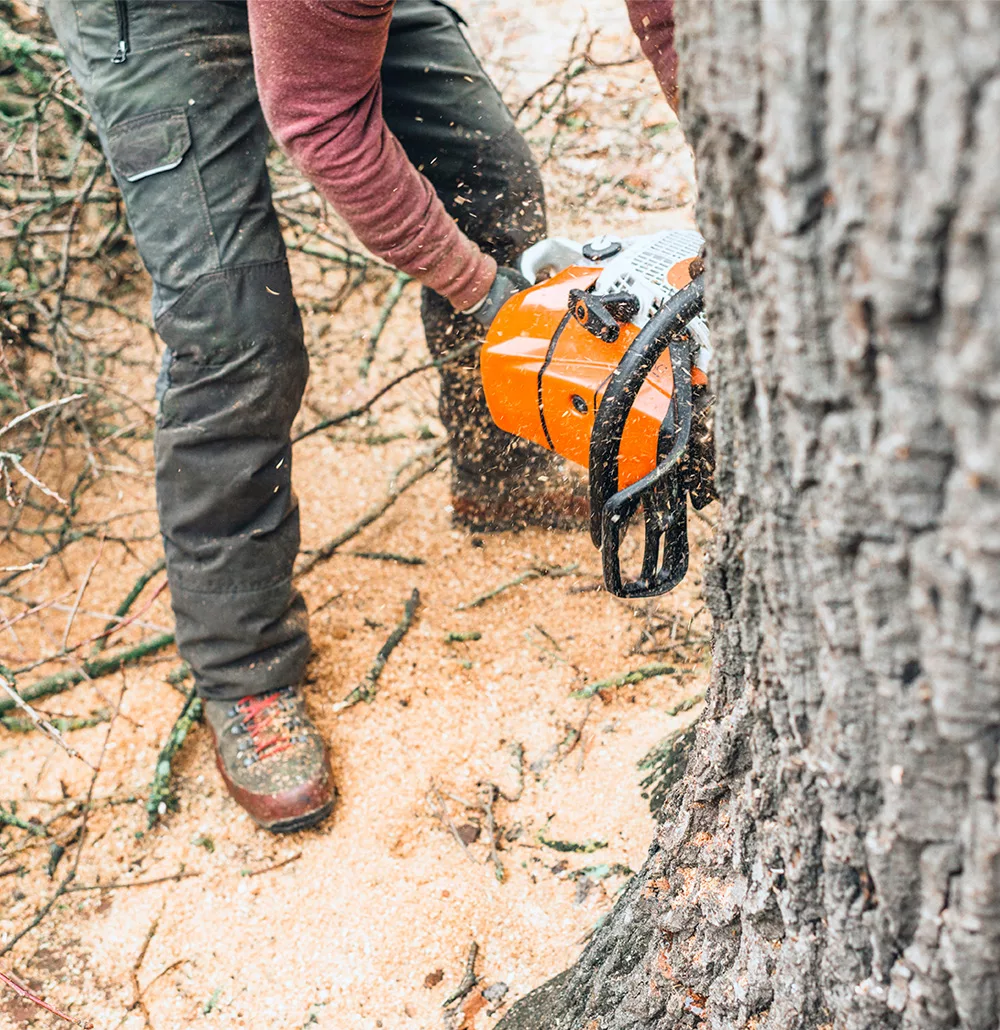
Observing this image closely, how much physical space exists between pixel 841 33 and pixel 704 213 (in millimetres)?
204

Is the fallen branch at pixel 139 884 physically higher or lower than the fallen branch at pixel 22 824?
lower

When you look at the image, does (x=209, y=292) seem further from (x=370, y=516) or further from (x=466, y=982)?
(x=466, y=982)

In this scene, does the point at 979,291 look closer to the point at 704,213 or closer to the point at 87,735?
the point at 704,213

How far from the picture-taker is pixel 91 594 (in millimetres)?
2723

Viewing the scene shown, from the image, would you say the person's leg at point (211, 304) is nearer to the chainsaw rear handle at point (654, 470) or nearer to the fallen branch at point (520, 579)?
the fallen branch at point (520, 579)

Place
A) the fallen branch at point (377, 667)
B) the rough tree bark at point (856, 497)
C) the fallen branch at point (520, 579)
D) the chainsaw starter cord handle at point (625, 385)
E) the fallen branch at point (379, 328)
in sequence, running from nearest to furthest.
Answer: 1. the rough tree bark at point (856, 497)
2. the chainsaw starter cord handle at point (625, 385)
3. the fallen branch at point (377, 667)
4. the fallen branch at point (520, 579)
5. the fallen branch at point (379, 328)

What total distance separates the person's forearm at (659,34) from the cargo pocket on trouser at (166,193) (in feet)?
2.76

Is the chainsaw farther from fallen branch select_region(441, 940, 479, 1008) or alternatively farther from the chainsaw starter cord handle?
fallen branch select_region(441, 940, 479, 1008)

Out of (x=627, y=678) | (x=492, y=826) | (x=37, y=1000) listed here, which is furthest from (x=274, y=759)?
(x=627, y=678)

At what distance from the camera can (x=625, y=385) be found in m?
1.49

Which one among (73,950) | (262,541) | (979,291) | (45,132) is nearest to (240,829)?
(73,950)

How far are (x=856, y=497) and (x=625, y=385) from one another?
81cm

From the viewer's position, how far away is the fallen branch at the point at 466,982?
63.0 inches

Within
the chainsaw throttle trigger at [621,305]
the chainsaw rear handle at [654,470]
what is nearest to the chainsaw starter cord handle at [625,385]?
the chainsaw rear handle at [654,470]
